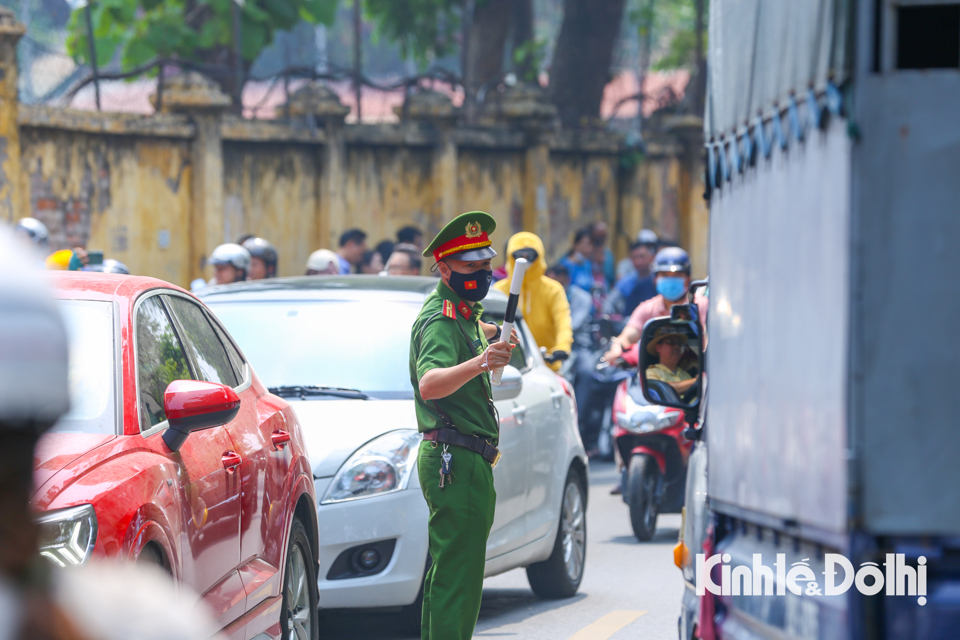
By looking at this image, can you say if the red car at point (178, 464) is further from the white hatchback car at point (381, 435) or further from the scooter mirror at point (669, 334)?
the scooter mirror at point (669, 334)

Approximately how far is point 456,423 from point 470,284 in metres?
0.53

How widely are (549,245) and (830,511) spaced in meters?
15.9

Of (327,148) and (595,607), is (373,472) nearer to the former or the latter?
(595,607)

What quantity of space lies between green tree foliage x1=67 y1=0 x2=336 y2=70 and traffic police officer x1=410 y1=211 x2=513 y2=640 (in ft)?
36.0

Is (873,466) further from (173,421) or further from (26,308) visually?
(173,421)

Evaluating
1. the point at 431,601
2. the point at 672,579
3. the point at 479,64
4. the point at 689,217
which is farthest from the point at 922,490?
the point at 689,217

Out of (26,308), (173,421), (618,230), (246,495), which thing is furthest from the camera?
(618,230)

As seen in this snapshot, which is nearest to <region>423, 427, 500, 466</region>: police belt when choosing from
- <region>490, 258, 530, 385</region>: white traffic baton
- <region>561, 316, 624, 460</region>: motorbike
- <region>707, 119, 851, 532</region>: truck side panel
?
<region>490, 258, 530, 385</region>: white traffic baton

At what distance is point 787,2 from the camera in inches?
128

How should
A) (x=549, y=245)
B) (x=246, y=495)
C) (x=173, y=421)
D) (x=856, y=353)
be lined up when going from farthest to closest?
(x=549, y=245) < (x=246, y=495) < (x=173, y=421) < (x=856, y=353)

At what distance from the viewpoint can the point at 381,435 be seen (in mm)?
6418

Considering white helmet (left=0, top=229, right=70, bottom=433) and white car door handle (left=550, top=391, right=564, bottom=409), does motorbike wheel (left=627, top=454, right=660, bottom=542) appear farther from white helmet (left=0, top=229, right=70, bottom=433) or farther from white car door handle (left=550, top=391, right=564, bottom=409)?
white helmet (left=0, top=229, right=70, bottom=433)

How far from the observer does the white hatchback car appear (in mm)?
6211

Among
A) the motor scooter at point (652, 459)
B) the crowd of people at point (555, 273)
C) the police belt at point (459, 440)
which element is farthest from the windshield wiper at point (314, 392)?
the motor scooter at point (652, 459)
